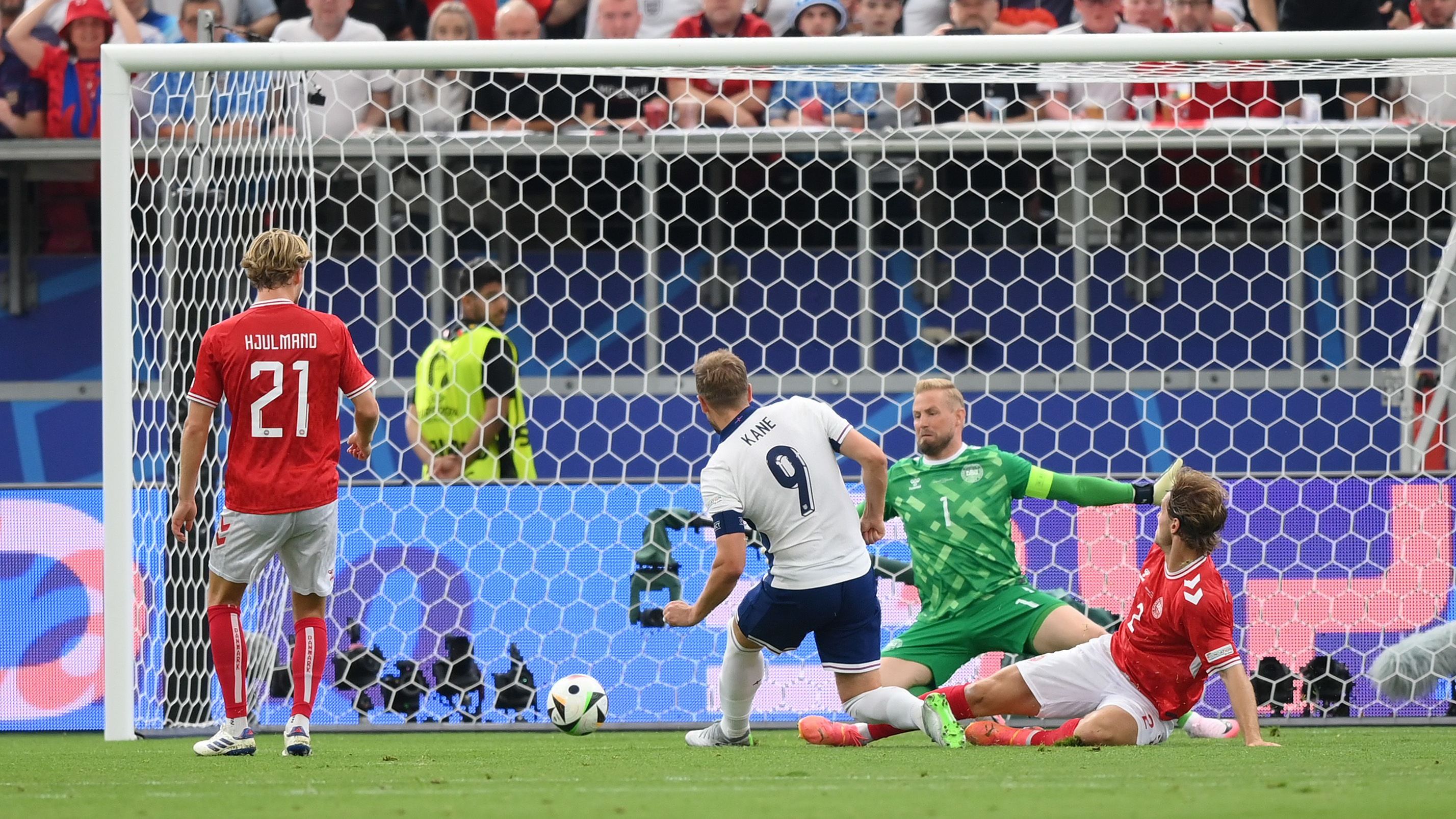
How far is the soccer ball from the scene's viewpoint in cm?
598

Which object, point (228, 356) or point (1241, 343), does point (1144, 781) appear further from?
point (1241, 343)

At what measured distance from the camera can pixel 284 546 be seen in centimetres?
549

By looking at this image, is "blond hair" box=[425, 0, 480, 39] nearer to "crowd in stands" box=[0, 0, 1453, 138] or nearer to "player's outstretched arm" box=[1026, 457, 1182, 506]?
"crowd in stands" box=[0, 0, 1453, 138]

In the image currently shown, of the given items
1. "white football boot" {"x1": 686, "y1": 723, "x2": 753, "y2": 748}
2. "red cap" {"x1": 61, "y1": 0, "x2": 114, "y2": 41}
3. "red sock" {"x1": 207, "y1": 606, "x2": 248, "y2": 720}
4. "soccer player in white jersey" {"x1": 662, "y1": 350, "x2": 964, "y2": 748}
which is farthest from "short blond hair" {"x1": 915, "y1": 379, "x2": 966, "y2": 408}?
"red cap" {"x1": 61, "y1": 0, "x2": 114, "y2": 41}

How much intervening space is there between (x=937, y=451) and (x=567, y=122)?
380cm

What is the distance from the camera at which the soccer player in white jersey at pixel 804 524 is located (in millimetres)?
5605

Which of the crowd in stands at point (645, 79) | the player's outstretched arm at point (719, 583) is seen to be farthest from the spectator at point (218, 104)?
the player's outstretched arm at point (719, 583)

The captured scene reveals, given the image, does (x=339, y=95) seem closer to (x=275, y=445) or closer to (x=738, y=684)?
(x=275, y=445)

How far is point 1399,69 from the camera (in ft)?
23.9

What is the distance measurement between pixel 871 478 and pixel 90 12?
6.70 m

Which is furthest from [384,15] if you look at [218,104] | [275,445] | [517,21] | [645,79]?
[275,445]

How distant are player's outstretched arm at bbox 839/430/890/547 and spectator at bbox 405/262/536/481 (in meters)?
2.95

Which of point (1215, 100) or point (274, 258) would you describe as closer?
point (274, 258)

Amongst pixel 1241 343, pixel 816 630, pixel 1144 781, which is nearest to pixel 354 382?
pixel 816 630
